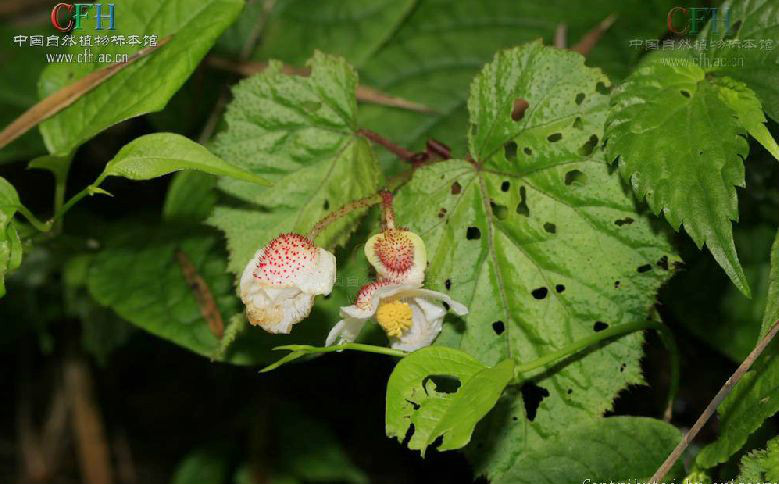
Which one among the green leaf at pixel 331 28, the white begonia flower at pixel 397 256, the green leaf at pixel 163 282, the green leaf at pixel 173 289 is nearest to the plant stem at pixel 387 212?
the white begonia flower at pixel 397 256

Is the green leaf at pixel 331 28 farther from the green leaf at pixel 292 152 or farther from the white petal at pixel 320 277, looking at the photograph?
the white petal at pixel 320 277

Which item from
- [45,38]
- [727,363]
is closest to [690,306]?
[727,363]

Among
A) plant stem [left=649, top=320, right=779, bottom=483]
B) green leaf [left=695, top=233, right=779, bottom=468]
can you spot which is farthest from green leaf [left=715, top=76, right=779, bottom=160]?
plant stem [left=649, top=320, right=779, bottom=483]

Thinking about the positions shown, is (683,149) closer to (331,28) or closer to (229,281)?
(229,281)

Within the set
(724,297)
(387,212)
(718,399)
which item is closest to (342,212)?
(387,212)

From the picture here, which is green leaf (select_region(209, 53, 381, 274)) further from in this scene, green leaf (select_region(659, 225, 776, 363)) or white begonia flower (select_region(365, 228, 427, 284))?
green leaf (select_region(659, 225, 776, 363))

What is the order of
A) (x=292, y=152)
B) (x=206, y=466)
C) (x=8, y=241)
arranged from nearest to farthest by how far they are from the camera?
(x=8, y=241), (x=292, y=152), (x=206, y=466)
